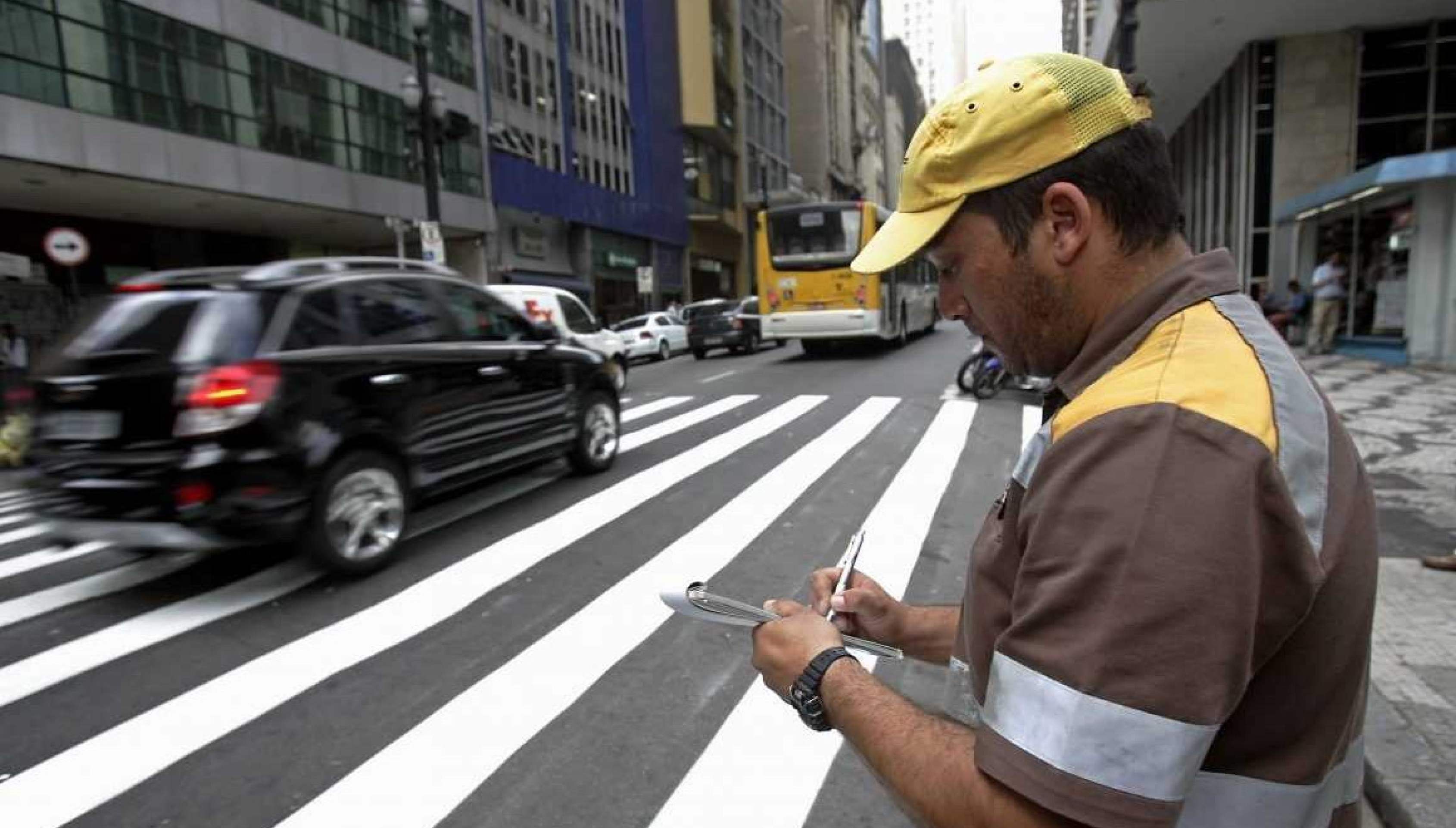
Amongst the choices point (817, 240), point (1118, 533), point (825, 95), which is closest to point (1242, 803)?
point (1118, 533)

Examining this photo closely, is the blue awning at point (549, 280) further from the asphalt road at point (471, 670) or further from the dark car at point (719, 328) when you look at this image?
the asphalt road at point (471, 670)

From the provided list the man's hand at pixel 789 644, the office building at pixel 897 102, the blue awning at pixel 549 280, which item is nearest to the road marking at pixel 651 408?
the man's hand at pixel 789 644

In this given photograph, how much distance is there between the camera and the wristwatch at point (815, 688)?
1.27 meters

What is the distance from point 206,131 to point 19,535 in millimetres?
16530

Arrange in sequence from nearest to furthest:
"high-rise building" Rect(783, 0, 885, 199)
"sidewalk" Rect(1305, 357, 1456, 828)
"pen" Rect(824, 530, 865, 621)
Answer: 1. "pen" Rect(824, 530, 865, 621)
2. "sidewalk" Rect(1305, 357, 1456, 828)
3. "high-rise building" Rect(783, 0, 885, 199)

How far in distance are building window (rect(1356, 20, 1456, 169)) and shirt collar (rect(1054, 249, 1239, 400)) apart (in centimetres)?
2381

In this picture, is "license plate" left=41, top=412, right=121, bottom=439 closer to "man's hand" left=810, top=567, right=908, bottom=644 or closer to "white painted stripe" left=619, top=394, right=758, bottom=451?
"man's hand" left=810, top=567, right=908, bottom=644

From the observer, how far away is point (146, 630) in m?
4.23

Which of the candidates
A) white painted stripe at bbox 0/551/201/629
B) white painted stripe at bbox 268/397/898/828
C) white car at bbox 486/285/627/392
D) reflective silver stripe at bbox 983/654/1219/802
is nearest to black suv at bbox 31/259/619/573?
white painted stripe at bbox 0/551/201/629

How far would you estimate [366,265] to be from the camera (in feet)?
18.5

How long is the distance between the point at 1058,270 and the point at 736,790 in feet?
7.23

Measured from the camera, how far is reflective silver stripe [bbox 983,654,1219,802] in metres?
0.85

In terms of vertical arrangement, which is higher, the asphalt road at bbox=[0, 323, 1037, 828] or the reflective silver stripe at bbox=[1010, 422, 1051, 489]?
the reflective silver stripe at bbox=[1010, 422, 1051, 489]

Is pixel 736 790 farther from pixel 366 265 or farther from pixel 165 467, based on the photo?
pixel 366 265
